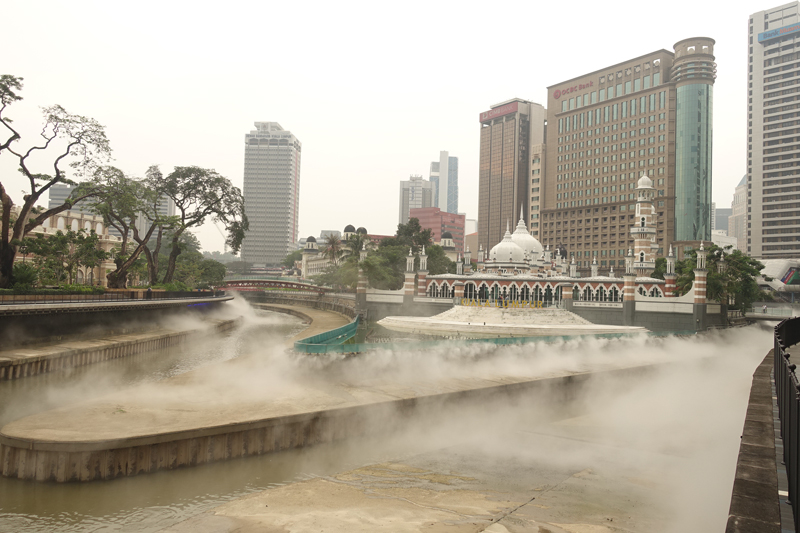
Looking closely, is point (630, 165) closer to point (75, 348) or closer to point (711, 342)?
point (711, 342)

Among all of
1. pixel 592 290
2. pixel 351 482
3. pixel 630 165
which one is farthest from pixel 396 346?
pixel 630 165

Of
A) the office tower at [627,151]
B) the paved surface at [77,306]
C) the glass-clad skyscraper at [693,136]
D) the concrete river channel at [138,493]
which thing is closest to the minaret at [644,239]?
the paved surface at [77,306]

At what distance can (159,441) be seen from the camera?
1602 cm

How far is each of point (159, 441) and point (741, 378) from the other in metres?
33.4

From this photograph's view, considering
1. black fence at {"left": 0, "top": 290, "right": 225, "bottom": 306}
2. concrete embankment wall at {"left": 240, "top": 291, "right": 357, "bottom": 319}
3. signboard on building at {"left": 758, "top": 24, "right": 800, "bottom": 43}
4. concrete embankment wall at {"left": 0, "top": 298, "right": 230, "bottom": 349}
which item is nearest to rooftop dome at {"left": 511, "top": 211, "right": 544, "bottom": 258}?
concrete embankment wall at {"left": 240, "top": 291, "right": 357, "bottom": 319}

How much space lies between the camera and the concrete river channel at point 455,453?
1322cm

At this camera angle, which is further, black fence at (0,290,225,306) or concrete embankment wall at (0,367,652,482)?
black fence at (0,290,225,306)

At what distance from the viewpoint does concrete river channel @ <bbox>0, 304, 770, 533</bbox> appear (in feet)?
43.4

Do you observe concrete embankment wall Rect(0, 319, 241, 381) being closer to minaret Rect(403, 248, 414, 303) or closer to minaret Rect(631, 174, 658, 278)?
minaret Rect(403, 248, 414, 303)

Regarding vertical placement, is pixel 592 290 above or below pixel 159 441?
above

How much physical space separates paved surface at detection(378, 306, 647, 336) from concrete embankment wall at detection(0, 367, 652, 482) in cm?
2921

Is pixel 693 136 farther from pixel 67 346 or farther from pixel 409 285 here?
pixel 67 346

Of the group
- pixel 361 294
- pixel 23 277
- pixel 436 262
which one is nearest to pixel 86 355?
pixel 23 277

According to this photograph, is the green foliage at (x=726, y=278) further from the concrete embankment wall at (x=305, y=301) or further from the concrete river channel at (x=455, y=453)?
the concrete embankment wall at (x=305, y=301)
